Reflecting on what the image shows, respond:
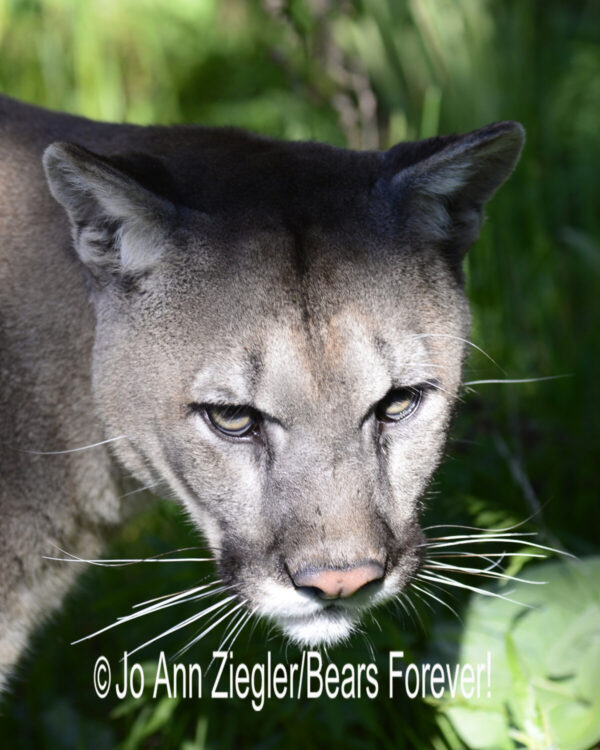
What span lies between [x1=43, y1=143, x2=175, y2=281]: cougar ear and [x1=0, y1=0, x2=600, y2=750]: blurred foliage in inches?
53.5

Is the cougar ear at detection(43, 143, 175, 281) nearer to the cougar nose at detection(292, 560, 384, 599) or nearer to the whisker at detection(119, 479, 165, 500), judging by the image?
the whisker at detection(119, 479, 165, 500)

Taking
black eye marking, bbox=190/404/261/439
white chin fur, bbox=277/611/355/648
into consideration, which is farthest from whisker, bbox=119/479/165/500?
white chin fur, bbox=277/611/355/648

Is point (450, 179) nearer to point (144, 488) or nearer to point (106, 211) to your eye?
→ point (106, 211)

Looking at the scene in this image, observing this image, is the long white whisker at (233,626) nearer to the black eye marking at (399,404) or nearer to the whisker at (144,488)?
the whisker at (144,488)

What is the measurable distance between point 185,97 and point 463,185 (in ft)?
16.3

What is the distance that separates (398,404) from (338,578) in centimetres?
61

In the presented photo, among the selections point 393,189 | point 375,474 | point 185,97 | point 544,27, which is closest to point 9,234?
point 393,189

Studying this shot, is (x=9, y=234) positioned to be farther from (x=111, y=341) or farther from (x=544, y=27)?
(x=544, y=27)

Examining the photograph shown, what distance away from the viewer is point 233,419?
2.96 meters

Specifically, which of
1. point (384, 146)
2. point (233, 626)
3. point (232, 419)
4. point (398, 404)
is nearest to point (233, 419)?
point (232, 419)

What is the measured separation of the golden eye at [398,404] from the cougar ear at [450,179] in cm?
56

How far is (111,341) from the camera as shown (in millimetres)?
3242

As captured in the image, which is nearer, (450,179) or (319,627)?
(319,627)

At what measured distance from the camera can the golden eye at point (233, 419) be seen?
294 centimetres
